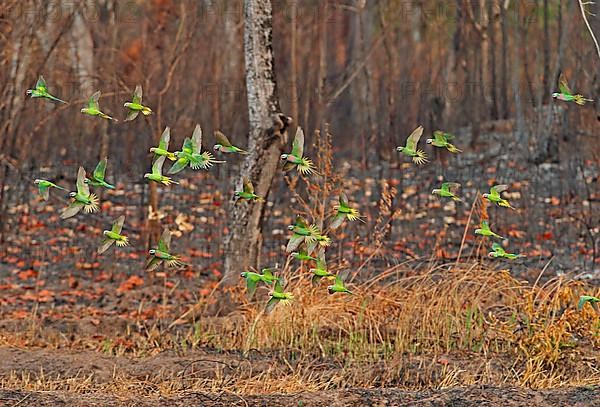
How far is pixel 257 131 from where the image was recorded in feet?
19.7

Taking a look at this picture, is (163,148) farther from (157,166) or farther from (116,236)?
(116,236)

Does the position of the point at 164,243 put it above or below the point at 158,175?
below

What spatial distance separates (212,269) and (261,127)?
1.91 m

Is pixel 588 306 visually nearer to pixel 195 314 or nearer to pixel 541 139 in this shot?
pixel 195 314

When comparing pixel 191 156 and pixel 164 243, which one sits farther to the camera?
pixel 164 243

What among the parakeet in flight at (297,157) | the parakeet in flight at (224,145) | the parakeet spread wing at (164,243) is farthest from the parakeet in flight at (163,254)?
the parakeet in flight at (297,157)

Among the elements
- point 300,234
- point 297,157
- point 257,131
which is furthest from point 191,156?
point 257,131

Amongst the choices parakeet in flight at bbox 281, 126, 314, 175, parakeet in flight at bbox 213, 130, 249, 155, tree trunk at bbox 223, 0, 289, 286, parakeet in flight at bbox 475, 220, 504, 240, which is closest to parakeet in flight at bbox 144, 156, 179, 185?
parakeet in flight at bbox 213, 130, 249, 155

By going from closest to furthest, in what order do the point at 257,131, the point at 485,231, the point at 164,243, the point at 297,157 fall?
the point at 297,157 → the point at 164,243 → the point at 485,231 → the point at 257,131

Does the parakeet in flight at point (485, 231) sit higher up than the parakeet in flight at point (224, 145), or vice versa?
the parakeet in flight at point (224, 145)

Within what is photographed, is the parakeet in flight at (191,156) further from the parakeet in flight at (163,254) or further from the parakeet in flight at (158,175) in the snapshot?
the parakeet in flight at (163,254)

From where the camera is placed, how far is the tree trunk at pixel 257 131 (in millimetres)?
5957

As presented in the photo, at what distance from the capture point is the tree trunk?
5957 mm

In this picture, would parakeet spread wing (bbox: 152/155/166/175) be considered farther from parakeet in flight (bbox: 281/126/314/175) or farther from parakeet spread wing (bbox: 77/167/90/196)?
parakeet in flight (bbox: 281/126/314/175)
